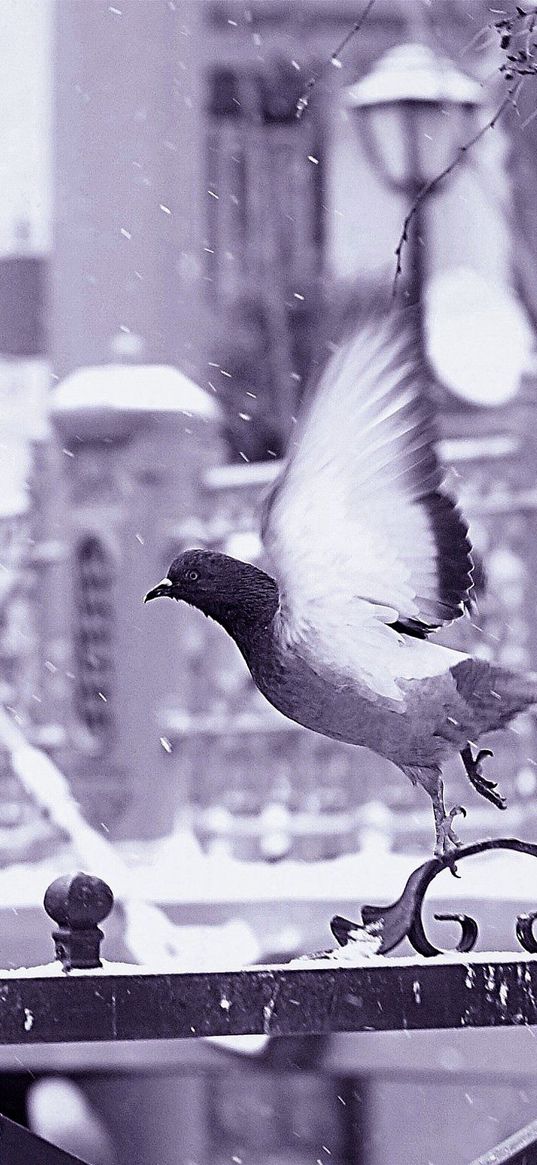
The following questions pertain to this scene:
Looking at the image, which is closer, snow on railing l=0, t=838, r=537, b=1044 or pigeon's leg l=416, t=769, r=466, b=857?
snow on railing l=0, t=838, r=537, b=1044

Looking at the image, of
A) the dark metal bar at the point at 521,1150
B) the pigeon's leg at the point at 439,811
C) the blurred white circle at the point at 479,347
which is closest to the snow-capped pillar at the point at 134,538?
the blurred white circle at the point at 479,347

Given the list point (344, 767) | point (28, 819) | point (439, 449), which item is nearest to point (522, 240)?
point (344, 767)

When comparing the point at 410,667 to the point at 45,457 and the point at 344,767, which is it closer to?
the point at 344,767

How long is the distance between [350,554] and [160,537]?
3.76m

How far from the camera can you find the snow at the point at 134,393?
5051mm

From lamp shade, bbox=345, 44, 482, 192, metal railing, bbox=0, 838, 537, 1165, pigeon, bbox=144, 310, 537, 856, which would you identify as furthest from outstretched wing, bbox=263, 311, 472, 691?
lamp shade, bbox=345, 44, 482, 192

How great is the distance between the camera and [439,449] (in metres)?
1.48

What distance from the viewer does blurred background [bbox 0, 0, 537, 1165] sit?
4473 mm

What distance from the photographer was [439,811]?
1552 millimetres

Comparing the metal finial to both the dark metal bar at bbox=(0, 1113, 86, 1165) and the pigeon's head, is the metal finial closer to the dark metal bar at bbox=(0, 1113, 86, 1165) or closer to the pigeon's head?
the dark metal bar at bbox=(0, 1113, 86, 1165)

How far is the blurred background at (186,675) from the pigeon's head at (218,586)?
110 inches

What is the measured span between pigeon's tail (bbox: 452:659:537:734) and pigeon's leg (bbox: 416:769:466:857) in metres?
0.07

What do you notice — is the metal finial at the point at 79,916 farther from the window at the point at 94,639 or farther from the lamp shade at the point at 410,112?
the window at the point at 94,639

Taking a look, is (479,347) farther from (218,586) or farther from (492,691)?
(218,586)
